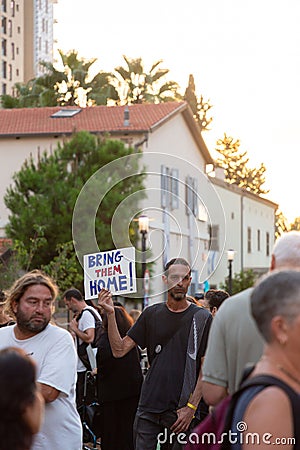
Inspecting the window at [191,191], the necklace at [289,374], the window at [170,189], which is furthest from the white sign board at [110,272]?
the necklace at [289,374]

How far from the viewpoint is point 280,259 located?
4789 millimetres

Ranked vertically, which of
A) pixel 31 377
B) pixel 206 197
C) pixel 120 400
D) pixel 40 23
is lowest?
pixel 120 400

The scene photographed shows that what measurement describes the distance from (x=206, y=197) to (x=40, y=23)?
332ft

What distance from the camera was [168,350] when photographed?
7777 millimetres

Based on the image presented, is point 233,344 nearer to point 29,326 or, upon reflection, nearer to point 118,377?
point 29,326

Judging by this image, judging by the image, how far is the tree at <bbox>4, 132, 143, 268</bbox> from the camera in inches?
1357

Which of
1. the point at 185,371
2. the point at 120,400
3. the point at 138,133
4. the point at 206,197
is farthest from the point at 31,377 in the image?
the point at 138,133

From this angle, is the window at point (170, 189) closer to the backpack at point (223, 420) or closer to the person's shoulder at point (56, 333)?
the person's shoulder at point (56, 333)

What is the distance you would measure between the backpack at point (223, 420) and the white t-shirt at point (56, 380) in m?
2.08

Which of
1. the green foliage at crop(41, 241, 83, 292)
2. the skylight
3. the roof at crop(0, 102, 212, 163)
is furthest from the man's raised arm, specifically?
the skylight

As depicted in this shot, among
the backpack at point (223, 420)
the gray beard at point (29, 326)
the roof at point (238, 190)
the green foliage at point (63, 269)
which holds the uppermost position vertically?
the roof at point (238, 190)

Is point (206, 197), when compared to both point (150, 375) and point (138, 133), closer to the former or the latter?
point (150, 375)

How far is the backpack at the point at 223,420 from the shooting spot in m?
3.34

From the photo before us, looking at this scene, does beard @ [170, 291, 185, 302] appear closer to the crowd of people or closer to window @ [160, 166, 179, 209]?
the crowd of people
